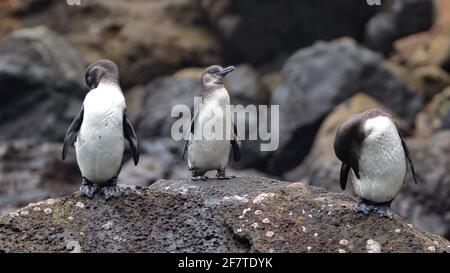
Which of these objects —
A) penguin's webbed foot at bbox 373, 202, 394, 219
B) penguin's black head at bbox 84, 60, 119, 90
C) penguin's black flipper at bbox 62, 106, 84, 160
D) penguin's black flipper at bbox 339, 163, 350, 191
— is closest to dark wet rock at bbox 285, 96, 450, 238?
penguin's black flipper at bbox 339, 163, 350, 191

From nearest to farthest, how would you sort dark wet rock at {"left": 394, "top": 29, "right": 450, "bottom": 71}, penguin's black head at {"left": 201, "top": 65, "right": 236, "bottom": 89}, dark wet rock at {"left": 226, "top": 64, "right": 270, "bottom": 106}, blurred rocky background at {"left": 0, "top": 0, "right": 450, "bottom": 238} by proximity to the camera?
penguin's black head at {"left": 201, "top": 65, "right": 236, "bottom": 89} < blurred rocky background at {"left": 0, "top": 0, "right": 450, "bottom": 238} < dark wet rock at {"left": 226, "top": 64, "right": 270, "bottom": 106} < dark wet rock at {"left": 394, "top": 29, "right": 450, "bottom": 71}

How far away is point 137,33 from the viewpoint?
24016 millimetres

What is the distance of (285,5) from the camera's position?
2420 cm

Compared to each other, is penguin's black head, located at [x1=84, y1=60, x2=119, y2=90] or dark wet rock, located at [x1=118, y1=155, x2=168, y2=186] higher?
penguin's black head, located at [x1=84, y1=60, x2=119, y2=90]

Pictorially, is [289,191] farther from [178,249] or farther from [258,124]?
[258,124]

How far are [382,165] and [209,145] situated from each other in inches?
101

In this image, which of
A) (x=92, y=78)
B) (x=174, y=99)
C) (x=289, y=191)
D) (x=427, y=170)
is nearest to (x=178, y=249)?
(x=289, y=191)

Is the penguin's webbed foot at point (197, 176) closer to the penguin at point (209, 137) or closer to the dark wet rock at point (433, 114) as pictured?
the penguin at point (209, 137)

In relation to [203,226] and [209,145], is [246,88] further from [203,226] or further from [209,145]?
[203,226]

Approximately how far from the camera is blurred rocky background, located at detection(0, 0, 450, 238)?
56.9 feet

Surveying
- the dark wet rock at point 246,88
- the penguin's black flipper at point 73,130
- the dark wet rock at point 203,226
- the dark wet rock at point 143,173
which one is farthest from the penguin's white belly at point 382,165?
the dark wet rock at point 246,88

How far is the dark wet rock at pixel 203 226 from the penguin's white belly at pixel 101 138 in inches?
9.0

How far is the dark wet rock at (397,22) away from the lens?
23625 mm

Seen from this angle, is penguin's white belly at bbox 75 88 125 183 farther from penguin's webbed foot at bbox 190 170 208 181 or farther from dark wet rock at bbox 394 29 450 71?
dark wet rock at bbox 394 29 450 71
